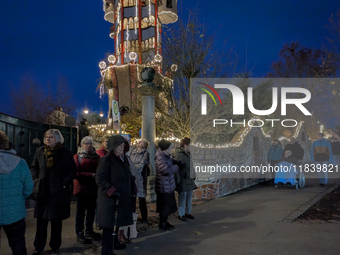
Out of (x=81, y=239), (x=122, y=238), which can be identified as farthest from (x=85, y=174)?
(x=122, y=238)

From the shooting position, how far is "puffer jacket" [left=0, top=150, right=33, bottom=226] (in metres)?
3.49

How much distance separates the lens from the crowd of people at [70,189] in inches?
141

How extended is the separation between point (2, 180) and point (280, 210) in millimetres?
6088

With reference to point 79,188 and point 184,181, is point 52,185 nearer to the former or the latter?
point 79,188

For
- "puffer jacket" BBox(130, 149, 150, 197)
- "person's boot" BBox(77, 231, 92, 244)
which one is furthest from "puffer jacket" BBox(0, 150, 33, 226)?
"puffer jacket" BBox(130, 149, 150, 197)

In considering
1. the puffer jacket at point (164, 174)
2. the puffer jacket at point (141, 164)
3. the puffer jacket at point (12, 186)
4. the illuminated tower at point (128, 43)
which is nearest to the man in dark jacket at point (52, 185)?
the puffer jacket at point (12, 186)

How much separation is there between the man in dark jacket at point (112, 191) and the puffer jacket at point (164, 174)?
5.08ft

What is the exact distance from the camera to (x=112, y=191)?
3.93m

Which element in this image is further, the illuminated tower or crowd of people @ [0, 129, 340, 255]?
the illuminated tower

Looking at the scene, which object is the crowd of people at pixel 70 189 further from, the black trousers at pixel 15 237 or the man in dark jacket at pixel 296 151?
the man in dark jacket at pixel 296 151

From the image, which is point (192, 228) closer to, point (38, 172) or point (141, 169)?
point (141, 169)

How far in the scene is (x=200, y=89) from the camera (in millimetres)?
11961

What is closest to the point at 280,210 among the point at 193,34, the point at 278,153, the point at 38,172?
the point at 278,153

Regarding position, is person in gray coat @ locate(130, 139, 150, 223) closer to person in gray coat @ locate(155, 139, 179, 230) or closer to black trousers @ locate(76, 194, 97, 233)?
person in gray coat @ locate(155, 139, 179, 230)
